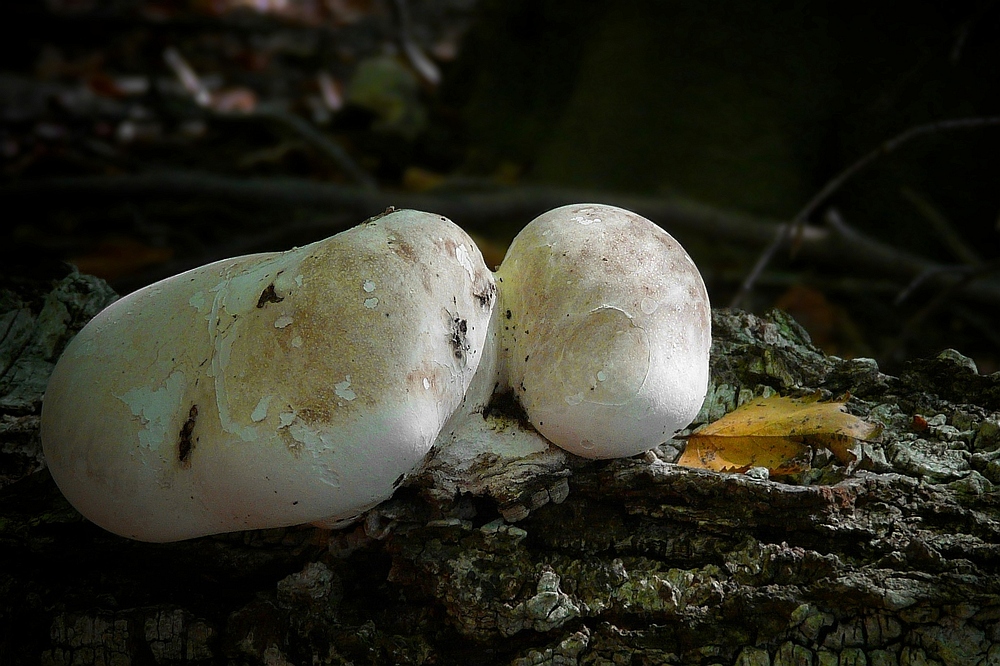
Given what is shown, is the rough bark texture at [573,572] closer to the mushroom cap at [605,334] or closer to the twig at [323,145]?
the mushroom cap at [605,334]

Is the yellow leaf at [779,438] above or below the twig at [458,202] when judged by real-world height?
above

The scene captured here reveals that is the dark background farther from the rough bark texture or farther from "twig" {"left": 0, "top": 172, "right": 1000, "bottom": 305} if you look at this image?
the rough bark texture

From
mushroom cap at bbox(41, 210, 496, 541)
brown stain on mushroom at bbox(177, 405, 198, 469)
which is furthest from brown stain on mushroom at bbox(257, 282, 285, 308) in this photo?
brown stain on mushroom at bbox(177, 405, 198, 469)

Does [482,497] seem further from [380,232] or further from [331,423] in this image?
[380,232]

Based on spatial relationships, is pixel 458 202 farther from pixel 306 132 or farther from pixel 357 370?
pixel 357 370

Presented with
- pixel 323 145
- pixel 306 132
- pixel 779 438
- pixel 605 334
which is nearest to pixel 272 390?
pixel 605 334

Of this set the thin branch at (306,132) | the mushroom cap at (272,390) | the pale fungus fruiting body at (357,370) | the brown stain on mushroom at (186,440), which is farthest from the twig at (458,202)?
the brown stain on mushroom at (186,440)
